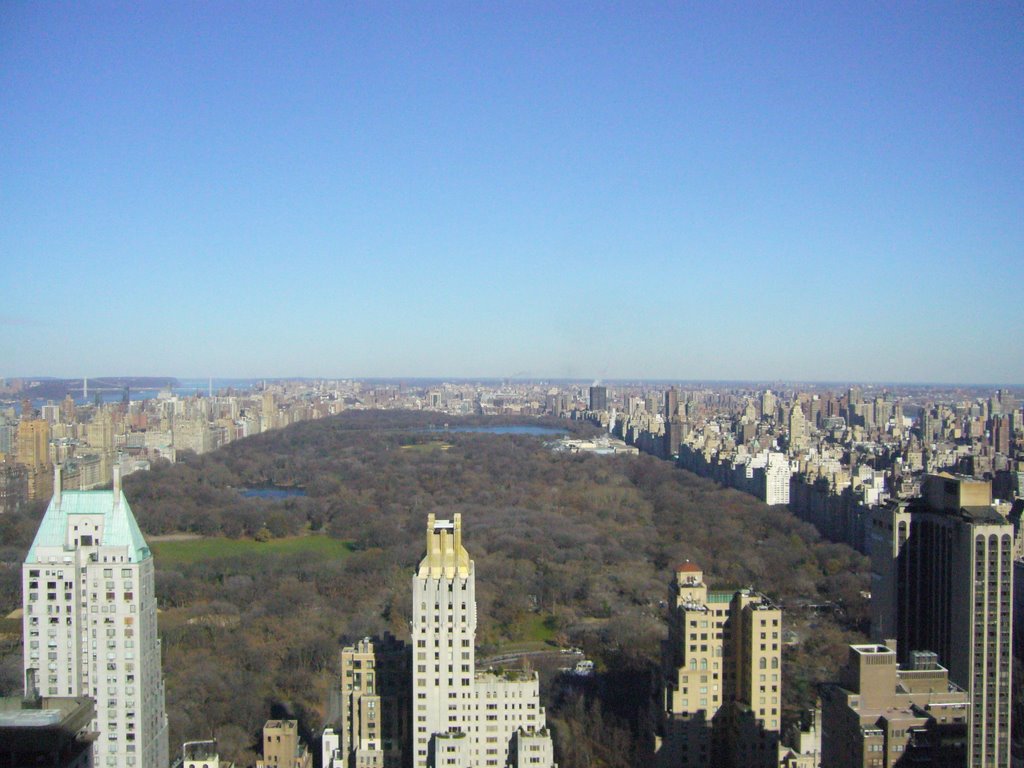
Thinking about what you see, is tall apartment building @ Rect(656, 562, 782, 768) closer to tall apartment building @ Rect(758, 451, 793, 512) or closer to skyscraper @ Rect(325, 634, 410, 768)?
skyscraper @ Rect(325, 634, 410, 768)

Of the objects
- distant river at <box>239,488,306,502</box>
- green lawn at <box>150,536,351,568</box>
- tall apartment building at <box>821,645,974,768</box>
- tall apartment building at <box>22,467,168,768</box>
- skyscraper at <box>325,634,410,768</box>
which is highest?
tall apartment building at <box>22,467,168,768</box>

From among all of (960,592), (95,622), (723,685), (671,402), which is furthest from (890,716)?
(671,402)

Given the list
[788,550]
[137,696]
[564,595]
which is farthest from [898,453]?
[137,696]

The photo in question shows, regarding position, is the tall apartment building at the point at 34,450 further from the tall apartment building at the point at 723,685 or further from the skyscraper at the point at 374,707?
the tall apartment building at the point at 723,685

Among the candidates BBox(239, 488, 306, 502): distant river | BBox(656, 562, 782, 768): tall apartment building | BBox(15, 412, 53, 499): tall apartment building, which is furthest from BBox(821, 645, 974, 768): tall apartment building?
BBox(239, 488, 306, 502): distant river

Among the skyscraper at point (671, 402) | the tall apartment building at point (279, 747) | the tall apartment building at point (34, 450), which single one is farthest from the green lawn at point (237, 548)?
the skyscraper at point (671, 402)

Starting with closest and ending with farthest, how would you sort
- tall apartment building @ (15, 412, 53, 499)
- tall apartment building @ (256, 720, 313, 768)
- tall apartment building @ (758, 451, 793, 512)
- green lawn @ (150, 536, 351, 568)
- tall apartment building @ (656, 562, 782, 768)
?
tall apartment building @ (656, 562, 782, 768) → tall apartment building @ (256, 720, 313, 768) → tall apartment building @ (15, 412, 53, 499) → green lawn @ (150, 536, 351, 568) → tall apartment building @ (758, 451, 793, 512)

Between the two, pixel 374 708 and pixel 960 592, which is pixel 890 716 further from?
pixel 374 708
